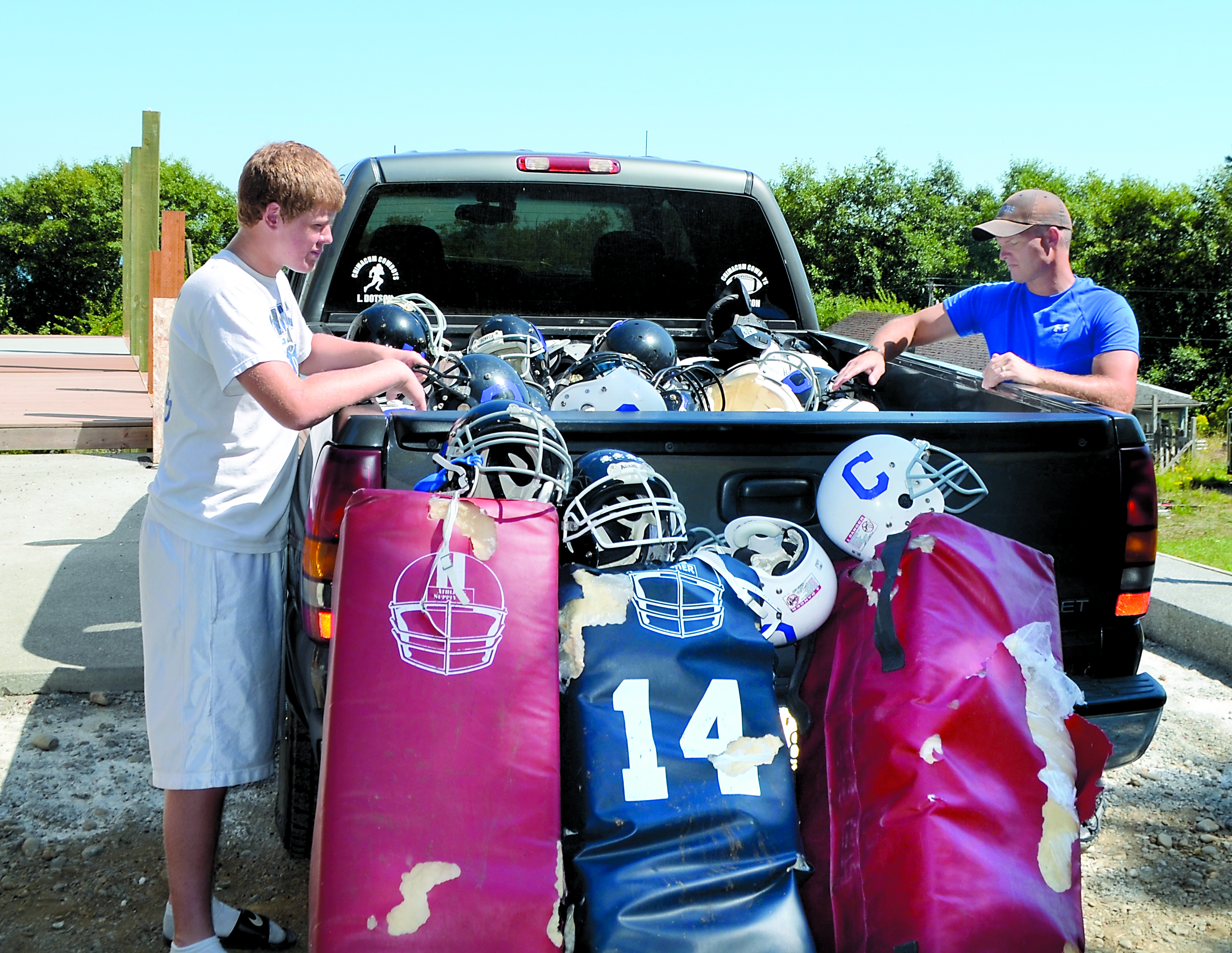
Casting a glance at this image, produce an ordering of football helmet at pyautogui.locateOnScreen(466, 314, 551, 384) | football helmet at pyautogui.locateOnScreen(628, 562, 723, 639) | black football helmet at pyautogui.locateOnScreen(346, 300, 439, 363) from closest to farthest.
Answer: football helmet at pyautogui.locateOnScreen(628, 562, 723, 639) < black football helmet at pyautogui.locateOnScreen(346, 300, 439, 363) < football helmet at pyautogui.locateOnScreen(466, 314, 551, 384)

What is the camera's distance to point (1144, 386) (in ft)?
200

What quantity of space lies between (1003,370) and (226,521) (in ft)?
8.33

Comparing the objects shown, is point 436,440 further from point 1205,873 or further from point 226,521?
point 1205,873

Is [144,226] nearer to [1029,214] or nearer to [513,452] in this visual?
[1029,214]

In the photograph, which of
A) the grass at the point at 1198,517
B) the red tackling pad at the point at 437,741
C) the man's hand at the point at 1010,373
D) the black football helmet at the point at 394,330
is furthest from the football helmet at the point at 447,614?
the grass at the point at 1198,517

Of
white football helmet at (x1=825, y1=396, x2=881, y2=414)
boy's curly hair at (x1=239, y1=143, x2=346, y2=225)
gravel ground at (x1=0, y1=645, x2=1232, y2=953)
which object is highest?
boy's curly hair at (x1=239, y1=143, x2=346, y2=225)

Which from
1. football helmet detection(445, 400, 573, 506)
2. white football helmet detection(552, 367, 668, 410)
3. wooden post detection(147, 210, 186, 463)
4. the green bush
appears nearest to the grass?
white football helmet detection(552, 367, 668, 410)

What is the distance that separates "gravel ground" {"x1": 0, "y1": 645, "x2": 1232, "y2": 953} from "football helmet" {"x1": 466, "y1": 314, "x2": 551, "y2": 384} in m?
1.78

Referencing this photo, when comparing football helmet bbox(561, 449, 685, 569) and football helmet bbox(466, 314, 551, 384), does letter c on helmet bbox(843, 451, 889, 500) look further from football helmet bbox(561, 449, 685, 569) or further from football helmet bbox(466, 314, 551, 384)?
football helmet bbox(466, 314, 551, 384)

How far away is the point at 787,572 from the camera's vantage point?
8.34ft

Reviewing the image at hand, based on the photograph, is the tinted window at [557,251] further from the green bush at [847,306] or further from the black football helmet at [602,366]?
the green bush at [847,306]

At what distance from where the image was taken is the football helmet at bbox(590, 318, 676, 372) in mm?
3910

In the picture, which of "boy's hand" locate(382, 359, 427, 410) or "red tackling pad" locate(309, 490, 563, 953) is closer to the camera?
"red tackling pad" locate(309, 490, 563, 953)

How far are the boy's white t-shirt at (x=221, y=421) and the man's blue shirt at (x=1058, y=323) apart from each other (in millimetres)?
2909
